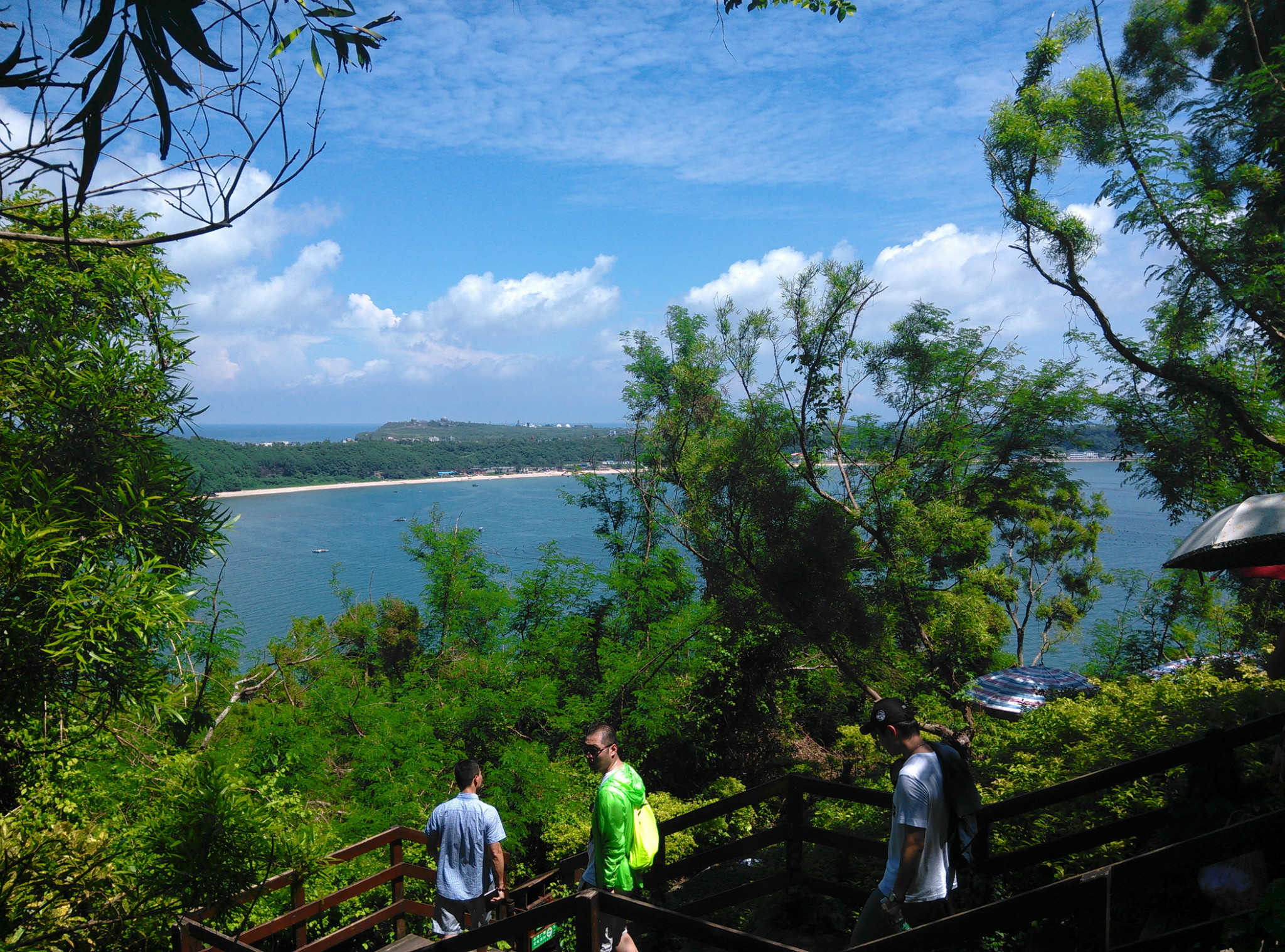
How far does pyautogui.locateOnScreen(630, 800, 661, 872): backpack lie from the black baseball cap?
105cm

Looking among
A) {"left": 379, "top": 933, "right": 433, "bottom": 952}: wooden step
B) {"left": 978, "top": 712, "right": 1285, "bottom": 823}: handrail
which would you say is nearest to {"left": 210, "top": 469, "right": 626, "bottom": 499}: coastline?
{"left": 379, "top": 933, "right": 433, "bottom": 952}: wooden step

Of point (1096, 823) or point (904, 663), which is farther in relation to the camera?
point (904, 663)

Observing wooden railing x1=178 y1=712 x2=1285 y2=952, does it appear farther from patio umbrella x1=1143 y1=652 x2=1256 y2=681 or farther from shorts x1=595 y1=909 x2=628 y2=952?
patio umbrella x1=1143 y1=652 x2=1256 y2=681

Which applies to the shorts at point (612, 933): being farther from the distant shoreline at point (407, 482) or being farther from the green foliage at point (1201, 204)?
the distant shoreline at point (407, 482)

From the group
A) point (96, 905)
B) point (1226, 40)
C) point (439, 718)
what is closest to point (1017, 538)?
point (1226, 40)

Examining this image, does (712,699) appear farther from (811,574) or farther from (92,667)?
(92,667)

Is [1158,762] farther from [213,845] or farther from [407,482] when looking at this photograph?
[407,482]

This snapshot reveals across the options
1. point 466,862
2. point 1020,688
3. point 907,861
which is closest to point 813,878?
point 907,861

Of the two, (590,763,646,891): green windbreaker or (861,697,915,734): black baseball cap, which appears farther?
(590,763,646,891): green windbreaker

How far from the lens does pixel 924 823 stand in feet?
8.21

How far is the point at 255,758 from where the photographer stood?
9.27 m

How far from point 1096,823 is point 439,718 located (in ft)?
35.7

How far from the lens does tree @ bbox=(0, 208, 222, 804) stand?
3.46 meters

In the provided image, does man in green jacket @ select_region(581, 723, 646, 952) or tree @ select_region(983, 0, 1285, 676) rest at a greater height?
tree @ select_region(983, 0, 1285, 676)
